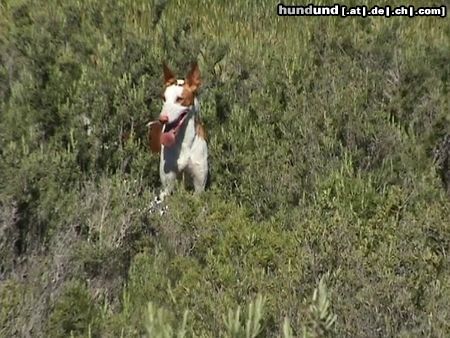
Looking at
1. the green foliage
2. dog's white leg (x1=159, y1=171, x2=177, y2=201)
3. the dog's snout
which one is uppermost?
the dog's snout

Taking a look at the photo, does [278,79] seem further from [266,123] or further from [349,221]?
[349,221]

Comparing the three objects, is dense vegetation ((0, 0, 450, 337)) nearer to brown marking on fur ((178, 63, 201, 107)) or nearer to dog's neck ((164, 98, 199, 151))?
dog's neck ((164, 98, 199, 151))

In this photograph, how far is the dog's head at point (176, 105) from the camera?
4.48 m

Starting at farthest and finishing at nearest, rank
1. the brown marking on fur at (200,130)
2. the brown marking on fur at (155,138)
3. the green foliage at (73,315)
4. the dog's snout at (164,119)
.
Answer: the brown marking on fur at (155,138) → the brown marking on fur at (200,130) → the dog's snout at (164,119) → the green foliage at (73,315)

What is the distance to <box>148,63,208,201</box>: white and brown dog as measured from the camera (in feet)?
14.7

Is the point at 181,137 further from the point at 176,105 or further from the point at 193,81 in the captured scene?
the point at 193,81

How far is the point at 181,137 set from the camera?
4.54m

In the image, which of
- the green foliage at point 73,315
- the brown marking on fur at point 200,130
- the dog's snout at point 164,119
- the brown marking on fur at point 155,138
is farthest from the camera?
the brown marking on fur at point 155,138

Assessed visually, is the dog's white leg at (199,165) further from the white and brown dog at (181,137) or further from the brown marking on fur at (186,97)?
the brown marking on fur at (186,97)

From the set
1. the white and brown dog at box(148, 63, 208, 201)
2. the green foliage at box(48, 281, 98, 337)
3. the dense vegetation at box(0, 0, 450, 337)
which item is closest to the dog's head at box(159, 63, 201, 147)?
the white and brown dog at box(148, 63, 208, 201)

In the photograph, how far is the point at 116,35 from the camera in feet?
18.9

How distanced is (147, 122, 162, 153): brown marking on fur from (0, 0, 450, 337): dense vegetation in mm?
60

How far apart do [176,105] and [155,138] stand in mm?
314

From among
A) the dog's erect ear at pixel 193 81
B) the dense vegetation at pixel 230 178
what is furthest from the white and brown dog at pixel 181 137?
the dense vegetation at pixel 230 178
